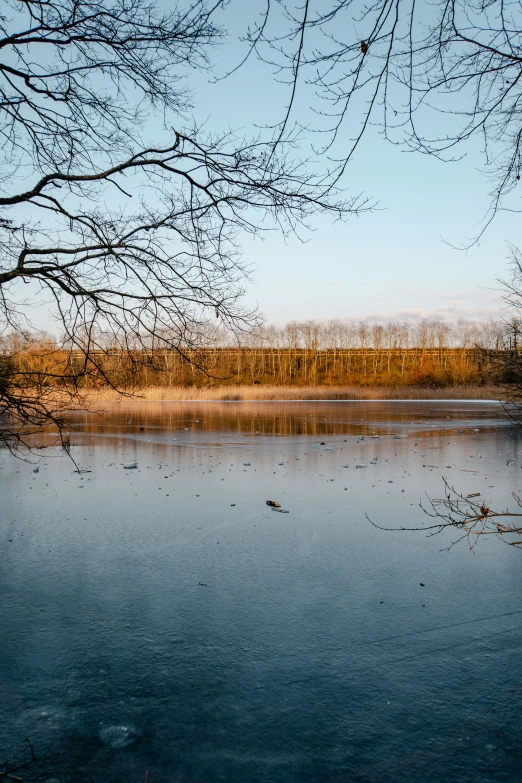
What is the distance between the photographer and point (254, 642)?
337 cm

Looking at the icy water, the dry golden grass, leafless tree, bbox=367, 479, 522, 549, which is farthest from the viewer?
the dry golden grass

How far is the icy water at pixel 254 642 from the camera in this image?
8.03ft

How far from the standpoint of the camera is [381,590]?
4168 millimetres

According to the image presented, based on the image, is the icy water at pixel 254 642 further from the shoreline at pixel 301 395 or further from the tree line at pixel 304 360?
the shoreline at pixel 301 395

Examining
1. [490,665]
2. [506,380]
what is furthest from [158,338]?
[506,380]

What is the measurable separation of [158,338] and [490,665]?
3.40m

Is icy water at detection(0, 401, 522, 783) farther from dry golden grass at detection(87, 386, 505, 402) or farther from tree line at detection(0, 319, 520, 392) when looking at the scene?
dry golden grass at detection(87, 386, 505, 402)

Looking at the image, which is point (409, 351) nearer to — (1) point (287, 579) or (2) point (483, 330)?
(2) point (483, 330)

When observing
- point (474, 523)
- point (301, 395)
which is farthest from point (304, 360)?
point (474, 523)

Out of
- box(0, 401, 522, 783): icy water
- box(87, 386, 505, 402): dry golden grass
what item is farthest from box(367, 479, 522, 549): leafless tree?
box(87, 386, 505, 402): dry golden grass

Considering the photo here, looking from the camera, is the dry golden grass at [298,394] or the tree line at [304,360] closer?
the tree line at [304,360]

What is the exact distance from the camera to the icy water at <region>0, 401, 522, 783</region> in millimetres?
2447

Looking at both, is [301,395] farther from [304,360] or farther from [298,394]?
[304,360]

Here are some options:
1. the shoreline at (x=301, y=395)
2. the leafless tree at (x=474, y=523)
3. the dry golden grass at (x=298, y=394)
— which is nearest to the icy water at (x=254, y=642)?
the leafless tree at (x=474, y=523)
